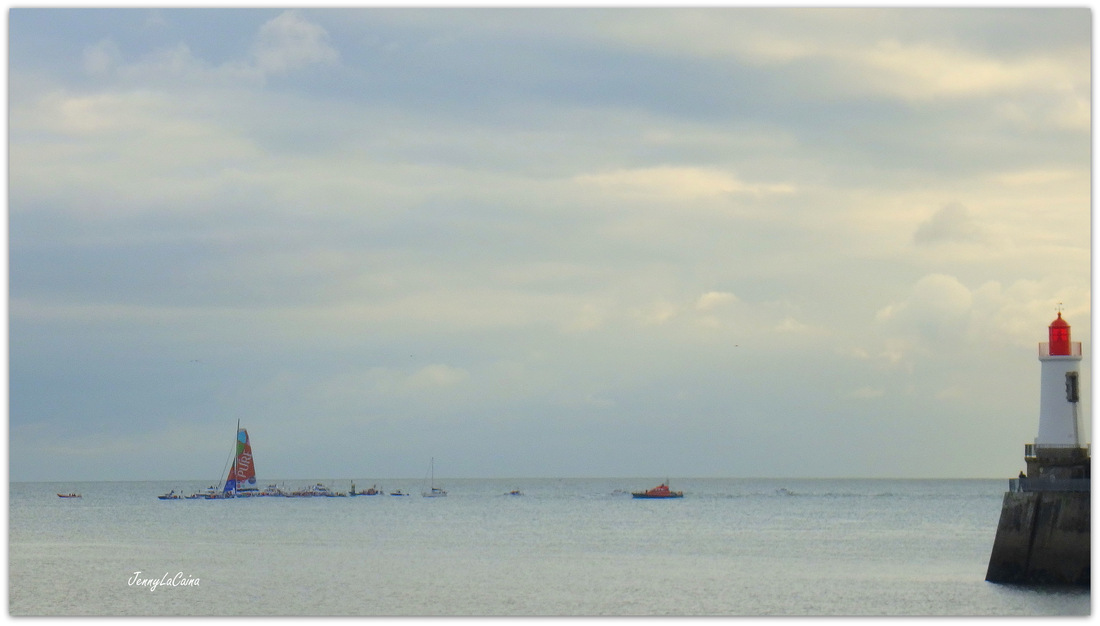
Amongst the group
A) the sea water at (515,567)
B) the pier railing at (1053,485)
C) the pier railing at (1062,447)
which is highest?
the pier railing at (1062,447)

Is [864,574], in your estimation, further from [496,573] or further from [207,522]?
[207,522]

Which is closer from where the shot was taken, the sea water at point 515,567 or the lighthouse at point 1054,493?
the lighthouse at point 1054,493

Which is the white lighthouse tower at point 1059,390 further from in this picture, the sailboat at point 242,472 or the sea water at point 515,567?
the sailboat at point 242,472

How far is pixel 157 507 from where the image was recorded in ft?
395

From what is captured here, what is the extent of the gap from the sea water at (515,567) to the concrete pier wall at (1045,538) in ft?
2.01

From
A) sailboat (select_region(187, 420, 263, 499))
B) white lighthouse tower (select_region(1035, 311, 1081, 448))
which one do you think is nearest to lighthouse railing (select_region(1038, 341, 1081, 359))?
white lighthouse tower (select_region(1035, 311, 1081, 448))

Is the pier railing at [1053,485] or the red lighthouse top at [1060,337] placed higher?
the red lighthouse top at [1060,337]

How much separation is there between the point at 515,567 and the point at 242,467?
7965 cm

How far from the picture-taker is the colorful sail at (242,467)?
117 meters

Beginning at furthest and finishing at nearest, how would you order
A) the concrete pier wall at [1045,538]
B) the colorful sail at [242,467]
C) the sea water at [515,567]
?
the colorful sail at [242,467] < the sea water at [515,567] < the concrete pier wall at [1045,538]

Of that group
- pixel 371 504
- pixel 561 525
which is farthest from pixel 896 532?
pixel 371 504

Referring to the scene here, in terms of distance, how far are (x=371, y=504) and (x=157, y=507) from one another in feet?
73.9

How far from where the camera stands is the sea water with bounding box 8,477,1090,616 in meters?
35.0

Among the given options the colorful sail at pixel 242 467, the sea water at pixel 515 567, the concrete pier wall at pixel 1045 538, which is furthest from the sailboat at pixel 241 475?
the concrete pier wall at pixel 1045 538
